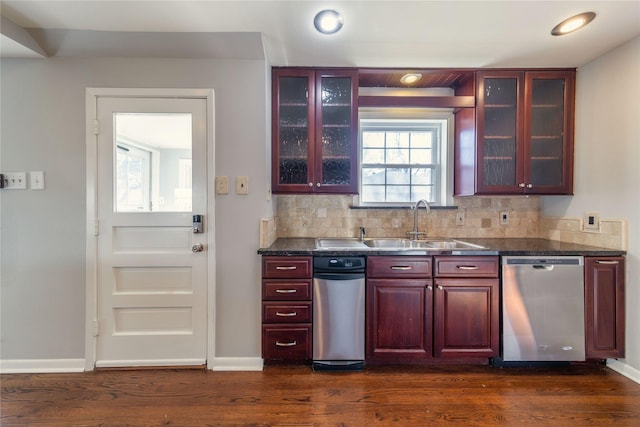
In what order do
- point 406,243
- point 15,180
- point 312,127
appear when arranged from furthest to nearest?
point 406,243 → point 312,127 → point 15,180

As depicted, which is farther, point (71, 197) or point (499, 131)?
point (499, 131)

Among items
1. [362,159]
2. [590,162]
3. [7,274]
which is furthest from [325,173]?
[7,274]

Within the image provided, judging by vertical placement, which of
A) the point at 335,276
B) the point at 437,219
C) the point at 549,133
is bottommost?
the point at 335,276

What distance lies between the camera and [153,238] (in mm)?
2049

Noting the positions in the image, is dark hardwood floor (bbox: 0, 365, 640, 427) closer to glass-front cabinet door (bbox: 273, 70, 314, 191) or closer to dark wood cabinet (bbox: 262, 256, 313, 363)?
dark wood cabinet (bbox: 262, 256, 313, 363)

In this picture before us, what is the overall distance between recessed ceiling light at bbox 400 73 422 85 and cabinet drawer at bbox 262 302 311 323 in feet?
6.60

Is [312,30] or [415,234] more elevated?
[312,30]

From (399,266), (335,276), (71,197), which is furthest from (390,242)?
(71,197)

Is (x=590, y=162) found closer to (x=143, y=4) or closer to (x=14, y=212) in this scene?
(x=143, y=4)

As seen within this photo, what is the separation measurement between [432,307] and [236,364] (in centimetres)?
145

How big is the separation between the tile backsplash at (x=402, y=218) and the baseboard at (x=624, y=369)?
1049mm

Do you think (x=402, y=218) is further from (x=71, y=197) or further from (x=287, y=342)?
(x=71, y=197)

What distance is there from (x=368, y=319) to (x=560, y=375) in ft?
4.53

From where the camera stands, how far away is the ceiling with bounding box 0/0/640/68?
1.66 m
